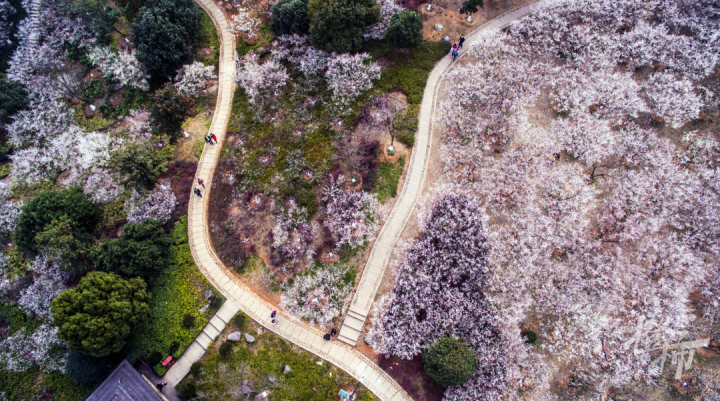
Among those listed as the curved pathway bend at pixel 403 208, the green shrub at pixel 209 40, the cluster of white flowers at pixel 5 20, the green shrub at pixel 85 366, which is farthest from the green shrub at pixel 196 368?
the cluster of white flowers at pixel 5 20

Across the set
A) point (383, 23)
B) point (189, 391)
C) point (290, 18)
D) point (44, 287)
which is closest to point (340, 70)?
point (383, 23)

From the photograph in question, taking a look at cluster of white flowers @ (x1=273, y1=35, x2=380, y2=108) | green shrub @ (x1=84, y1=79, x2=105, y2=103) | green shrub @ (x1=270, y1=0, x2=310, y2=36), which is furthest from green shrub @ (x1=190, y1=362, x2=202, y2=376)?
green shrub @ (x1=270, y1=0, x2=310, y2=36)

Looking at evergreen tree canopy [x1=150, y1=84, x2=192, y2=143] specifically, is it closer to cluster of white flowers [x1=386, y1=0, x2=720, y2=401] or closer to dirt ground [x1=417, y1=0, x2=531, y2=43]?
dirt ground [x1=417, y1=0, x2=531, y2=43]

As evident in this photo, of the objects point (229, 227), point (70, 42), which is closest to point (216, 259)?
point (229, 227)

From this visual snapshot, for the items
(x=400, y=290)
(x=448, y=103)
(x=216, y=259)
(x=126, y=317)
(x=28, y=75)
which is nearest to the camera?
(x=126, y=317)

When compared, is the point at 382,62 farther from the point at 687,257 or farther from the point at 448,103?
the point at 687,257

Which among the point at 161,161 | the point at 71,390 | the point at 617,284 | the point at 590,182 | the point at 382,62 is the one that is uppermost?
the point at 382,62
